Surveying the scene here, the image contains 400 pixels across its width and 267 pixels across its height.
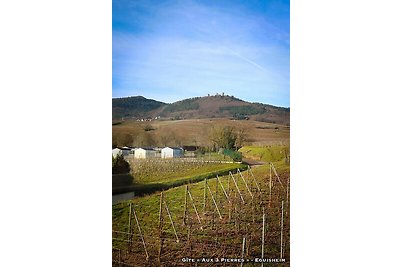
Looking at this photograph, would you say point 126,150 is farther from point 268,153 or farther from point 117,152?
point 268,153

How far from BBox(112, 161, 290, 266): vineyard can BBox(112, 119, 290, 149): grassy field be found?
0.54 ft

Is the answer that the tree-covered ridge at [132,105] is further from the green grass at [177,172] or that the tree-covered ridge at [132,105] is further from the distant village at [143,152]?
the green grass at [177,172]

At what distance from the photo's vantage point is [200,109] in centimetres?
262

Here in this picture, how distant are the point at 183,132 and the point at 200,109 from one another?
16 cm

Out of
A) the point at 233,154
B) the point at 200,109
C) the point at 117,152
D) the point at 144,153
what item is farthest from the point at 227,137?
the point at 117,152

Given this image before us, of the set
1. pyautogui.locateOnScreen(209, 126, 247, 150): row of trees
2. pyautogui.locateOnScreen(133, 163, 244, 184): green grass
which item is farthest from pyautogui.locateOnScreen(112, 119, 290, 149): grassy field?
pyautogui.locateOnScreen(133, 163, 244, 184): green grass

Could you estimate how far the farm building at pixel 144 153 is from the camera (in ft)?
8.57

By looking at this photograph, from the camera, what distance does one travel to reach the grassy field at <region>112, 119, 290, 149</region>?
2.62 m

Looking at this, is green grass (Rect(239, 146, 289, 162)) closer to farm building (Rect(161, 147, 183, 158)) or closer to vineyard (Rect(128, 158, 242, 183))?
vineyard (Rect(128, 158, 242, 183))

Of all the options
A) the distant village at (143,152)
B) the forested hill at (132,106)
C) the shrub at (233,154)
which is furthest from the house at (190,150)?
the forested hill at (132,106)

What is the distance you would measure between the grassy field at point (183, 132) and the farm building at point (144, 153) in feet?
0.11
